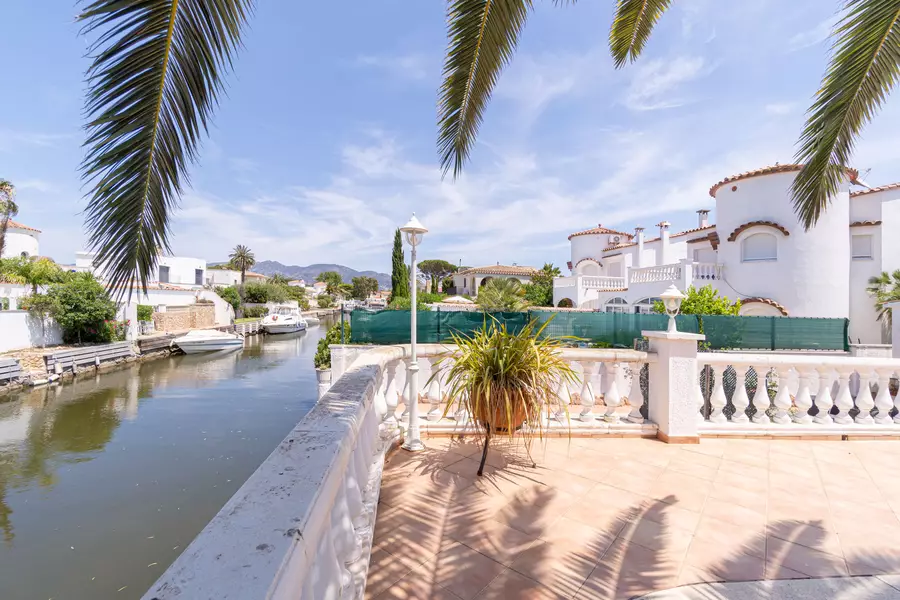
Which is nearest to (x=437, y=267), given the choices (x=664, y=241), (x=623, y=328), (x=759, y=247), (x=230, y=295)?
(x=230, y=295)

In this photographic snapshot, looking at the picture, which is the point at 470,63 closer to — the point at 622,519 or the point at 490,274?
the point at 622,519

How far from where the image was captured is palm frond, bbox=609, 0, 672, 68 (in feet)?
12.4

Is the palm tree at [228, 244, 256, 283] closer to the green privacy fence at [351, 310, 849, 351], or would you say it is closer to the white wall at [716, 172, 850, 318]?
the green privacy fence at [351, 310, 849, 351]

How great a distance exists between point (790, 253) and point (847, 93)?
51.2ft

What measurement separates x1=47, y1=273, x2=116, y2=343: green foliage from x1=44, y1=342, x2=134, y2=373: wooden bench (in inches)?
55.5

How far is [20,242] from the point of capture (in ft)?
114

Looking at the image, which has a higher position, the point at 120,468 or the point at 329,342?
the point at 329,342

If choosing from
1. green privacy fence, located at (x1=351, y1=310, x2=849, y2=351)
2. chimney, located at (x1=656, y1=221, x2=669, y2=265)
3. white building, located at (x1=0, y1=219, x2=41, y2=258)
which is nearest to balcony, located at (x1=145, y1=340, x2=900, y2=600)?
green privacy fence, located at (x1=351, y1=310, x2=849, y2=351)

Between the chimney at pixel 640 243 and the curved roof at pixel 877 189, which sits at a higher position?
the curved roof at pixel 877 189

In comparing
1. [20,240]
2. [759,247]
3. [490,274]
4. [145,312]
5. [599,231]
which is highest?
[20,240]

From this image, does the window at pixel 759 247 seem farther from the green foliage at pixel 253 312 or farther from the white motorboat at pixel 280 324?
the green foliage at pixel 253 312

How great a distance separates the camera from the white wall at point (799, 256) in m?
14.6

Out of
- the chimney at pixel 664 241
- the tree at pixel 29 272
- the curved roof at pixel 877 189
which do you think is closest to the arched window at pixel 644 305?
the chimney at pixel 664 241

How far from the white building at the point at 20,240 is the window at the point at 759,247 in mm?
50248
